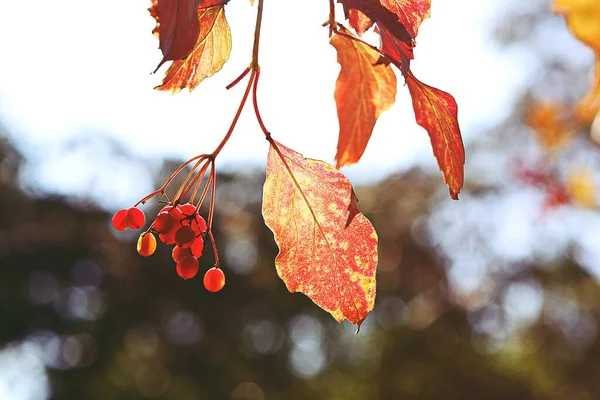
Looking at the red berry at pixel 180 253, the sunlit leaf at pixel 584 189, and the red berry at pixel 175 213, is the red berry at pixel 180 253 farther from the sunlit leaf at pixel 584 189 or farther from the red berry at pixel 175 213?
the sunlit leaf at pixel 584 189

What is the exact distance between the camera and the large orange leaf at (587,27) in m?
0.58

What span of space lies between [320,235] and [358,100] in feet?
0.41

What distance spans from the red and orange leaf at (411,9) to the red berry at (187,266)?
27 cm

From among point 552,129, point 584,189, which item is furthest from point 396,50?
point 584,189

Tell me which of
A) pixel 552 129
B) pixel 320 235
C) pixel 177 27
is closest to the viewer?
pixel 177 27

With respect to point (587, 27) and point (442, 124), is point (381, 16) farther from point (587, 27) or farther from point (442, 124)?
point (587, 27)

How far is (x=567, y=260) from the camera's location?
758 cm

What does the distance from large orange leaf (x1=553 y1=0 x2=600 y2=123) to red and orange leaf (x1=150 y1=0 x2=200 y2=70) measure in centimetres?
39

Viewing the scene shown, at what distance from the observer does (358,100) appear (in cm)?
53

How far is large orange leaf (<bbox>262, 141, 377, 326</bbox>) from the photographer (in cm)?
48

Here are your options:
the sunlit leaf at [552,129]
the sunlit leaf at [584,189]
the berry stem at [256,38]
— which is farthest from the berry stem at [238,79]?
the sunlit leaf at [584,189]

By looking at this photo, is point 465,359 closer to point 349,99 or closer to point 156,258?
point 156,258

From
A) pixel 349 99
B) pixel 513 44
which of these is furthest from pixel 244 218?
pixel 349 99

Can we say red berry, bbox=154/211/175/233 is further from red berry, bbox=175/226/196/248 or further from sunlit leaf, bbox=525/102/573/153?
sunlit leaf, bbox=525/102/573/153
